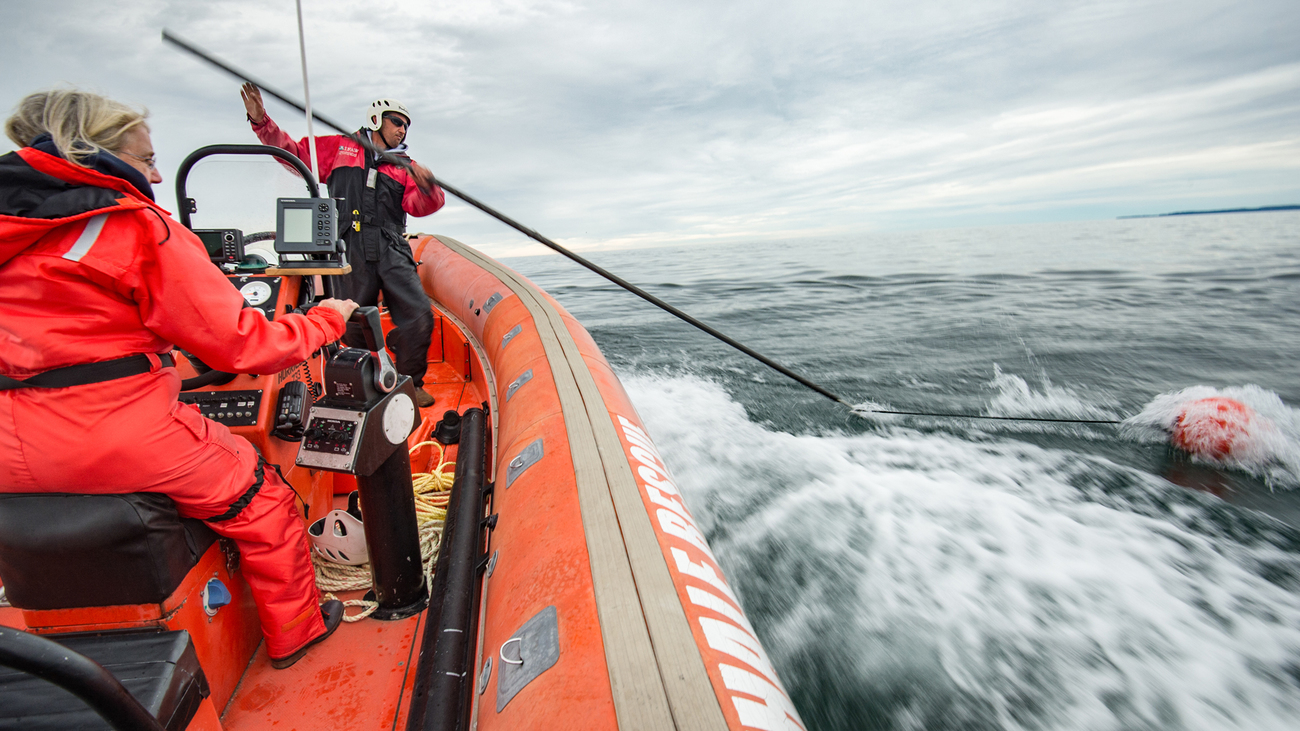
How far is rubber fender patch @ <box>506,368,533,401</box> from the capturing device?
230 centimetres

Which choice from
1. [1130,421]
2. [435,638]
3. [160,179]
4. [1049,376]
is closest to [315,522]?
[435,638]

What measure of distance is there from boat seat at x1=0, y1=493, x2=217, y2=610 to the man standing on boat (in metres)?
2.17

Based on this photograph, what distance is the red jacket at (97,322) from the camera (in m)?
0.93

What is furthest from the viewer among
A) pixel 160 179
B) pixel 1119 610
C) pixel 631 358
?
pixel 631 358

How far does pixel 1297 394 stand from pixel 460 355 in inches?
231

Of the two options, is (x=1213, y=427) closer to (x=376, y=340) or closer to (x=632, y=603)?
(x=632, y=603)

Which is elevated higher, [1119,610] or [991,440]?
[991,440]

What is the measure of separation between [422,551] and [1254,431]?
164 inches

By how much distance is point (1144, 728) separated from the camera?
162cm

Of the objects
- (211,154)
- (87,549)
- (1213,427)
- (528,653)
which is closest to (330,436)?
(87,549)

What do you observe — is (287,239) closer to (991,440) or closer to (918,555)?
(918,555)

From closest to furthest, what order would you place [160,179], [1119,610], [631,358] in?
[160,179], [1119,610], [631,358]

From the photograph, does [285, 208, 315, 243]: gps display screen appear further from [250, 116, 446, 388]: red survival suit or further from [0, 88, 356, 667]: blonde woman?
[250, 116, 446, 388]: red survival suit

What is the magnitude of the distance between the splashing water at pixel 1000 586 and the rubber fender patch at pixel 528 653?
1187mm
